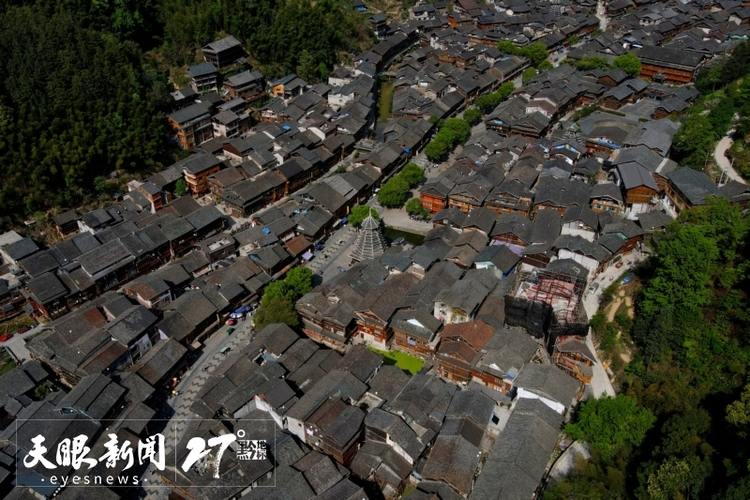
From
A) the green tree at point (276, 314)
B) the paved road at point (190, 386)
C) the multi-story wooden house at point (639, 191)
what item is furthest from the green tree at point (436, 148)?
the paved road at point (190, 386)

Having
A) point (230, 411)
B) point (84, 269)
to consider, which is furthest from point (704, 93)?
point (84, 269)

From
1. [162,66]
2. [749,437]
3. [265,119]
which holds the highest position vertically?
[749,437]

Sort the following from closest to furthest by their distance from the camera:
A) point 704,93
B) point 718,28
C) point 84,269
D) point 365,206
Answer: point 84,269
point 365,206
point 704,93
point 718,28

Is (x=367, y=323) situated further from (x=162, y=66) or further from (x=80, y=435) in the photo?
(x=162, y=66)

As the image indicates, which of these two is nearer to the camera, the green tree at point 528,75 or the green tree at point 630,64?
the green tree at point 630,64

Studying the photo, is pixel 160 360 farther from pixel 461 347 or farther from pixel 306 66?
pixel 306 66

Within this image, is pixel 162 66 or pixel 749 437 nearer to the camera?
pixel 749 437

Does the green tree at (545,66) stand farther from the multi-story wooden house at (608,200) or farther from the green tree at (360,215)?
the green tree at (360,215)
